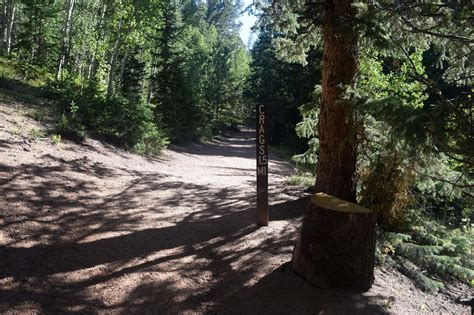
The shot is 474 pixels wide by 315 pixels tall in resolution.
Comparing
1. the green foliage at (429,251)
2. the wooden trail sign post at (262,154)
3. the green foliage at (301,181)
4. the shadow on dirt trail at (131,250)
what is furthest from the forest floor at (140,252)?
the green foliage at (301,181)

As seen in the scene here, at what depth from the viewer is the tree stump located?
4.54 meters

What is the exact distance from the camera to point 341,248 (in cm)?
454

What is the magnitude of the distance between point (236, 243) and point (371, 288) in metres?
2.06

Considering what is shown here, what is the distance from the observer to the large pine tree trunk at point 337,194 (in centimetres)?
456

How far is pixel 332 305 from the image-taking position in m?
4.26

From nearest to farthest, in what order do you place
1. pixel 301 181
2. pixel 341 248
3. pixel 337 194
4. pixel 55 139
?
pixel 341 248 < pixel 337 194 < pixel 55 139 < pixel 301 181

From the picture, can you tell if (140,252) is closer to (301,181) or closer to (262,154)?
(262,154)

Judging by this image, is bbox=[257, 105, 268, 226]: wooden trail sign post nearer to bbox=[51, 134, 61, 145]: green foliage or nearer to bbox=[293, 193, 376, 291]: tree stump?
bbox=[293, 193, 376, 291]: tree stump

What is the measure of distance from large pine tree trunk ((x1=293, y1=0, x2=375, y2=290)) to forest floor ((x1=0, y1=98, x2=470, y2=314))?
0.25 metres

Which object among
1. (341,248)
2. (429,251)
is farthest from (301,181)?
(341,248)

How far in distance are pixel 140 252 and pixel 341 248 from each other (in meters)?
2.71

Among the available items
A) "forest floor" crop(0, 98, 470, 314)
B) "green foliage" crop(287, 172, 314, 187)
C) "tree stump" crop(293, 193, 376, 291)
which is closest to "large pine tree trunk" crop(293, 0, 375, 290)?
"tree stump" crop(293, 193, 376, 291)

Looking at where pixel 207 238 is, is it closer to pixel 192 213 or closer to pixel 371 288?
pixel 192 213

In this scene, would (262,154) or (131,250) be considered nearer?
(131,250)
